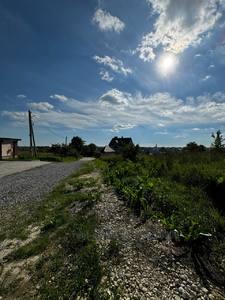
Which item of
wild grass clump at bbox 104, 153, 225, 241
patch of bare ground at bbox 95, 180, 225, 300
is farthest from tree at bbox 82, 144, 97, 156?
patch of bare ground at bbox 95, 180, 225, 300

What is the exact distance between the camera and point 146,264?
2.96m

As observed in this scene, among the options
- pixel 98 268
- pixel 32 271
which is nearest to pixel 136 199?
pixel 98 268

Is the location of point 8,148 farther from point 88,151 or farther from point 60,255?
point 88,151

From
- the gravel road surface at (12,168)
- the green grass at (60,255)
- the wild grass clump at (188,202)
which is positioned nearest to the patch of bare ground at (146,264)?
the green grass at (60,255)

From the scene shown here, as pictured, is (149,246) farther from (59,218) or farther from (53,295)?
(59,218)

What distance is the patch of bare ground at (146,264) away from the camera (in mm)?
2453

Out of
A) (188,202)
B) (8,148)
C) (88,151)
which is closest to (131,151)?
(188,202)

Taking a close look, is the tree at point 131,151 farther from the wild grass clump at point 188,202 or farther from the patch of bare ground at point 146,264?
the patch of bare ground at point 146,264

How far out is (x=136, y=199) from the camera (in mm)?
5359

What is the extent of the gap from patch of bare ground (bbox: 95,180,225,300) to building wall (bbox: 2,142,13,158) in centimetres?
3259

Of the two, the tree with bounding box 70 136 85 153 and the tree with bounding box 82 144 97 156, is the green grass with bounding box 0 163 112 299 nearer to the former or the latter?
the tree with bounding box 70 136 85 153

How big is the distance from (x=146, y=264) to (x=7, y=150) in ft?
116

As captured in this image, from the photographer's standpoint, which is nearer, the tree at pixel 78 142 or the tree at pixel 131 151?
the tree at pixel 131 151

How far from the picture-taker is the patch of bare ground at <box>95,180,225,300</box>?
8.05 feet
